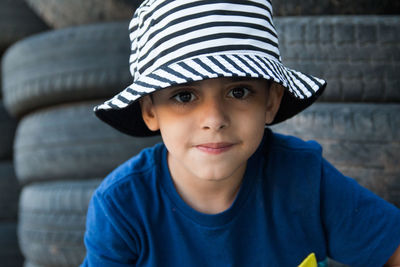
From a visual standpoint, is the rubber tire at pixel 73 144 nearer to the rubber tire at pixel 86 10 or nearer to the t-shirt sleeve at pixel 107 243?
the rubber tire at pixel 86 10

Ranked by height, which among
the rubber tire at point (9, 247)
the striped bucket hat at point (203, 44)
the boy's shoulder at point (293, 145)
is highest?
the striped bucket hat at point (203, 44)

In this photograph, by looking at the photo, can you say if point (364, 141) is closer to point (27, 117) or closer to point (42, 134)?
point (42, 134)

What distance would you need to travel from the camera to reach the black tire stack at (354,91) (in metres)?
1.19

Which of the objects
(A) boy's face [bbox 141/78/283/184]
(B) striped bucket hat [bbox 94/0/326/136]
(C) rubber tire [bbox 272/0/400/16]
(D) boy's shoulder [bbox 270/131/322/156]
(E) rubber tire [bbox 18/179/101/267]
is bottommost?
(E) rubber tire [bbox 18/179/101/267]

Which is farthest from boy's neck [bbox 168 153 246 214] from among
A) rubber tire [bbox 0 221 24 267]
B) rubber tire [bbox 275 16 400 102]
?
rubber tire [bbox 0 221 24 267]

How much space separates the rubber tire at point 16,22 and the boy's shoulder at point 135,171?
132 centimetres

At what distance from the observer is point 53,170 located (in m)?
1.70

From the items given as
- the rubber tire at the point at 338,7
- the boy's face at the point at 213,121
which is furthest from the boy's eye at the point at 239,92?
the rubber tire at the point at 338,7

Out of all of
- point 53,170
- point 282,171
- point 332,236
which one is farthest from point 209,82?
point 53,170

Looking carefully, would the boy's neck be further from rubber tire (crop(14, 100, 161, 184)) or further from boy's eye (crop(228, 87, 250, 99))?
rubber tire (crop(14, 100, 161, 184))

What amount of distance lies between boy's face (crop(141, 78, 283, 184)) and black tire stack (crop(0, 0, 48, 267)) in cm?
143

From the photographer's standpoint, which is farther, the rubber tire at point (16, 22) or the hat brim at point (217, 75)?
the rubber tire at point (16, 22)

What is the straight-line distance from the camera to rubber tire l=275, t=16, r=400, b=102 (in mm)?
1250

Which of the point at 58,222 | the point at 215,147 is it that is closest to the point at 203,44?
the point at 215,147
